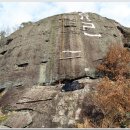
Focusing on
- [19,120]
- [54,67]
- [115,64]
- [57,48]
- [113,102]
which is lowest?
[19,120]

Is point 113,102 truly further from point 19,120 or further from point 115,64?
point 115,64

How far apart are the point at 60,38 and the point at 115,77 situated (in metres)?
7.97

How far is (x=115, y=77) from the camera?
3559 cm

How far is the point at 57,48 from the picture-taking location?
3888cm

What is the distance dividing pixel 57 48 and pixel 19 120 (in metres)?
11.9

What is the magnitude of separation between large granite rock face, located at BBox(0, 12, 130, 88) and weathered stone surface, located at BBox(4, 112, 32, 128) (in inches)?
246

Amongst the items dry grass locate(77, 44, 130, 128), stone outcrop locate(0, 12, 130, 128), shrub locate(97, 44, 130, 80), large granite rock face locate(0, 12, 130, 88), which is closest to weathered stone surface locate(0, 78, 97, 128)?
stone outcrop locate(0, 12, 130, 128)

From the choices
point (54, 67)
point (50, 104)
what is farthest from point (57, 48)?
point (50, 104)

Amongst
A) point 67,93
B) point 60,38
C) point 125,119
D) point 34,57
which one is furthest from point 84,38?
point 125,119

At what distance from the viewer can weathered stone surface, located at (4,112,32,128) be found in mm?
28438

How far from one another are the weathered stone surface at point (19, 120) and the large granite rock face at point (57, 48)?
626 centimetres

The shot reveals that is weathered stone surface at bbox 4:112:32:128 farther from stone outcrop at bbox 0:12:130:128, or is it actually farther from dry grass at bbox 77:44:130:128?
dry grass at bbox 77:44:130:128

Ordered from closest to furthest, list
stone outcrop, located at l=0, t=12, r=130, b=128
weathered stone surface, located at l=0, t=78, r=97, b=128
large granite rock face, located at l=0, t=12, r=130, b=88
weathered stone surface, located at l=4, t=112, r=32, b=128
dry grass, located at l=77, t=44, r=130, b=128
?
dry grass, located at l=77, t=44, r=130, b=128
weathered stone surface, located at l=4, t=112, r=32, b=128
weathered stone surface, located at l=0, t=78, r=97, b=128
stone outcrop, located at l=0, t=12, r=130, b=128
large granite rock face, located at l=0, t=12, r=130, b=88

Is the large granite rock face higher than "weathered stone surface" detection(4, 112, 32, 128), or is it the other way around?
the large granite rock face
